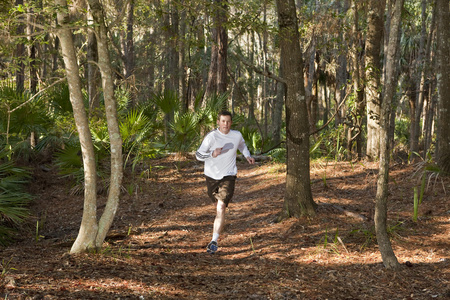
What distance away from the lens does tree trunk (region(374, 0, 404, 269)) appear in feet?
13.9

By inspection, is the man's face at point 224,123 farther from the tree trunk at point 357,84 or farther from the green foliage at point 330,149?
the green foliage at point 330,149

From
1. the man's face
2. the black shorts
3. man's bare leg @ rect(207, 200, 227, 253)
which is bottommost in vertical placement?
man's bare leg @ rect(207, 200, 227, 253)

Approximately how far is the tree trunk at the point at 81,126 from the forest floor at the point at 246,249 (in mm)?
273

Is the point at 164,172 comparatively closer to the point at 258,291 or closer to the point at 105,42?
the point at 105,42

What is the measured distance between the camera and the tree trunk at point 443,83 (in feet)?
25.1

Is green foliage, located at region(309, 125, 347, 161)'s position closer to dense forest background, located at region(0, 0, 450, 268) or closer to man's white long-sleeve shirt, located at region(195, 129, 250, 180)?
dense forest background, located at region(0, 0, 450, 268)

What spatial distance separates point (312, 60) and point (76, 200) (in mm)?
11668

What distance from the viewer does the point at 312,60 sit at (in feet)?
56.3

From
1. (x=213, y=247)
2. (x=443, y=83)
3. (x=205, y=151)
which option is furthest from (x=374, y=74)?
(x=213, y=247)

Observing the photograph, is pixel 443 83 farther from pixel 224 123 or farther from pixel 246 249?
pixel 246 249

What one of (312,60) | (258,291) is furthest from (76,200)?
(312,60)

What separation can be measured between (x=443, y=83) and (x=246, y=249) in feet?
16.5

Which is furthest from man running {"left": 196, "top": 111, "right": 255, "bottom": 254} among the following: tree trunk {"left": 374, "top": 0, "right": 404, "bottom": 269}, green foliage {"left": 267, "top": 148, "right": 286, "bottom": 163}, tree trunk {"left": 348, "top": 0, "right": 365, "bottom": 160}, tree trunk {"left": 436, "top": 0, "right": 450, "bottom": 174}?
green foliage {"left": 267, "top": 148, "right": 286, "bottom": 163}

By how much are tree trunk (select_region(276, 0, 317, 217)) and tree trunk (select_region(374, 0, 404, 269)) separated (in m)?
1.90
